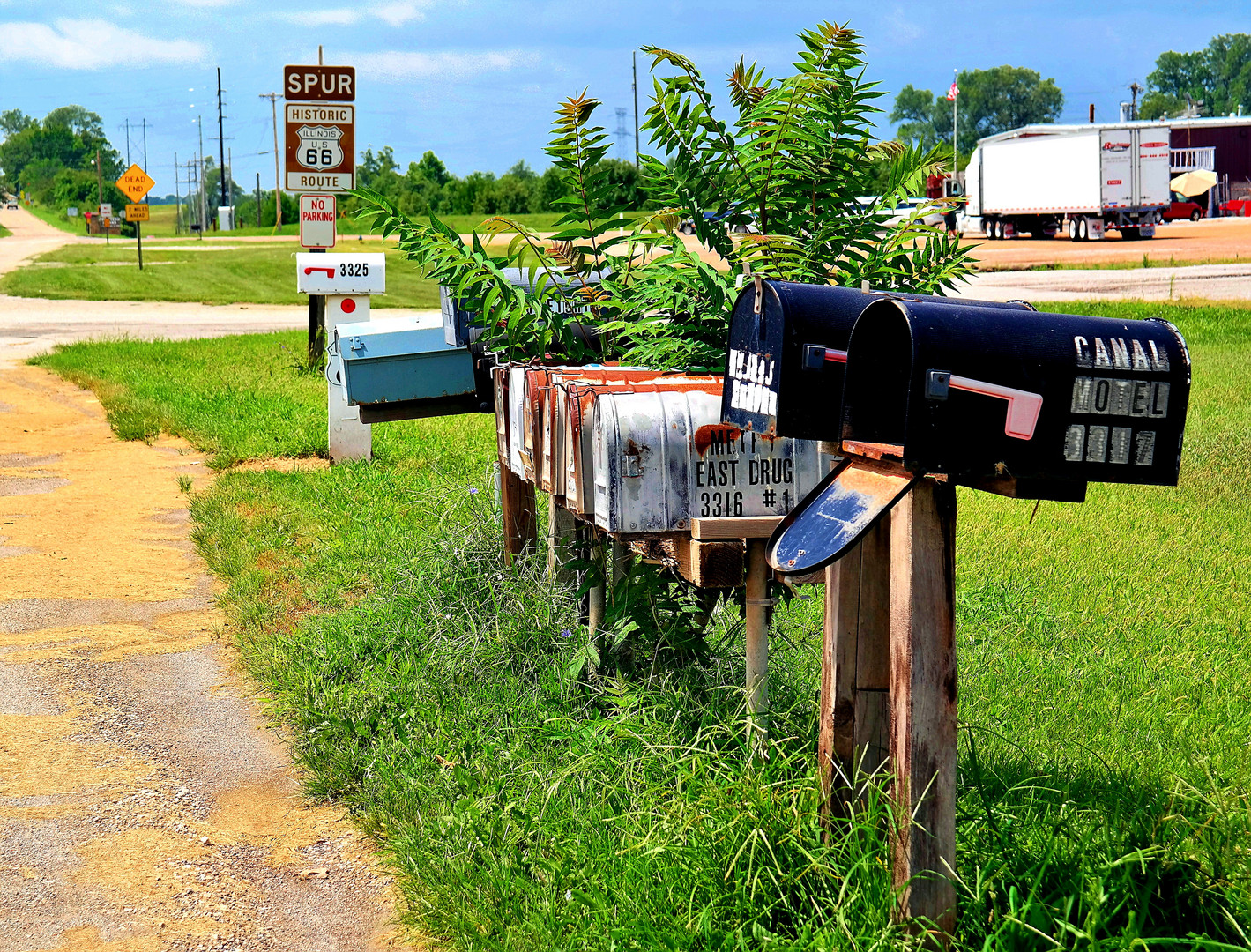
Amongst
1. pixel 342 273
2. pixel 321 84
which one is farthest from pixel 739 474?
pixel 321 84

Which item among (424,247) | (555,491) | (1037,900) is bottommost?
(1037,900)

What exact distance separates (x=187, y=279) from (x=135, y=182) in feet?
21.5

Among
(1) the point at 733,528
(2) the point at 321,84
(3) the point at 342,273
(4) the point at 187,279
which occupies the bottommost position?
(1) the point at 733,528

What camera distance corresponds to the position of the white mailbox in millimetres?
9148

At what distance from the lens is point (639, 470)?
3.44 m

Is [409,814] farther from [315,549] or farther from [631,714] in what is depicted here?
[315,549]

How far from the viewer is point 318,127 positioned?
9.61 metres

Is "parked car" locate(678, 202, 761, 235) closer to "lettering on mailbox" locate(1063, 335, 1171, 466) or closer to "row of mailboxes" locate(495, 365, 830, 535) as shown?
"row of mailboxes" locate(495, 365, 830, 535)

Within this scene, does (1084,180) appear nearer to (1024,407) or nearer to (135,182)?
(135,182)

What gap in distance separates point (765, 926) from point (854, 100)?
8.56 feet

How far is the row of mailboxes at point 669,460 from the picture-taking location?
3.44 meters

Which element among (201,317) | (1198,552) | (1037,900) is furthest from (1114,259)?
(1037,900)

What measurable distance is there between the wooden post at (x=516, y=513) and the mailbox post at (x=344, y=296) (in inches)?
157

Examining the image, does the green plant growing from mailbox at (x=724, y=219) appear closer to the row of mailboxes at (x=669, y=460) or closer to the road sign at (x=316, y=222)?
the row of mailboxes at (x=669, y=460)
